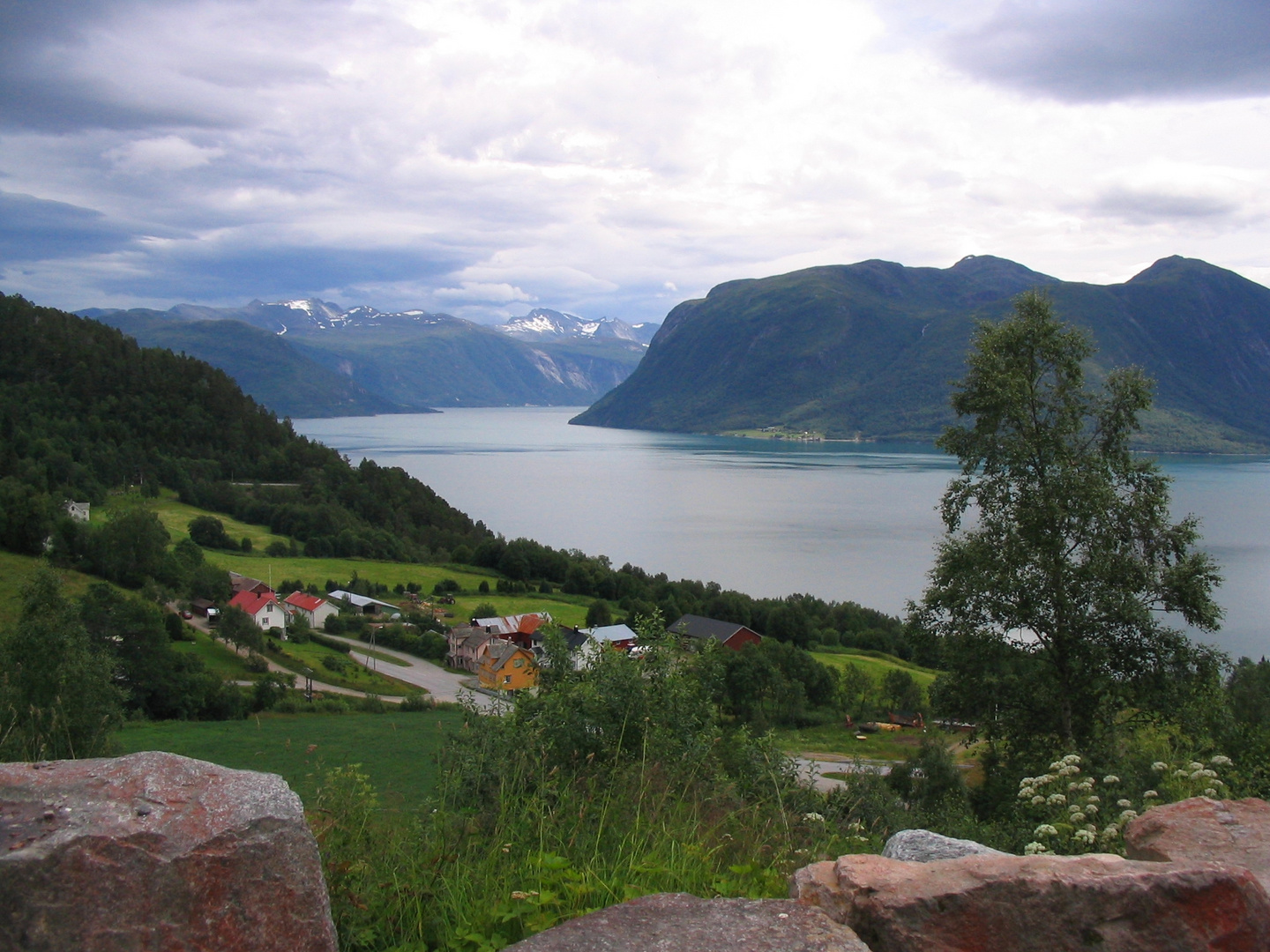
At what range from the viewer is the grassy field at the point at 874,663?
40.5 m

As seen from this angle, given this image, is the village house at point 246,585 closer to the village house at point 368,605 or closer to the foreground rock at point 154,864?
the village house at point 368,605

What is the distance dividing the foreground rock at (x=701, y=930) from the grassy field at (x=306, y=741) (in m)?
10.6

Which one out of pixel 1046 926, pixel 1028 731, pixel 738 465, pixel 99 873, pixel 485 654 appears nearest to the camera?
pixel 99 873

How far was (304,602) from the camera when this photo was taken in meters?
49.2

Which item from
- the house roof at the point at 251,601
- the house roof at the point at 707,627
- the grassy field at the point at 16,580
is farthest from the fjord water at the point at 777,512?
the grassy field at the point at 16,580

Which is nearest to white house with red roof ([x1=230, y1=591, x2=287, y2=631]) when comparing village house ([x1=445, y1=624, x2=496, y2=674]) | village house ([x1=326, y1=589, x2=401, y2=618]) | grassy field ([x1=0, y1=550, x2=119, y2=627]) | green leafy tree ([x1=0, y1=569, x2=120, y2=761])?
grassy field ([x1=0, y1=550, x2=119, y2=627])

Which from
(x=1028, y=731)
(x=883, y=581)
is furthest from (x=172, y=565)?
(x=1028, y=731)

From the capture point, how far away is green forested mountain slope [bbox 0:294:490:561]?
7475cm

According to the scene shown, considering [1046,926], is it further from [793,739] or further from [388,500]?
[388,500]

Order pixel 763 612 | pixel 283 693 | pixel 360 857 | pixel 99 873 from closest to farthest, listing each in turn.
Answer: pixel 99 873
pixel 360 857
pixel 283 693
pixel 763 612

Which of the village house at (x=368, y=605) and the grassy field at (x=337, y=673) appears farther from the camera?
the village house at (x=368, y=605)

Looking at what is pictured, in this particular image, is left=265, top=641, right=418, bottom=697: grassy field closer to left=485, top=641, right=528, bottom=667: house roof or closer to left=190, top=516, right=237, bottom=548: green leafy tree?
left=485, top=641, right=528, bottom=667: house roof

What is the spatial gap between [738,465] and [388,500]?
6488cm

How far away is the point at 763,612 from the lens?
46750 millimetres
